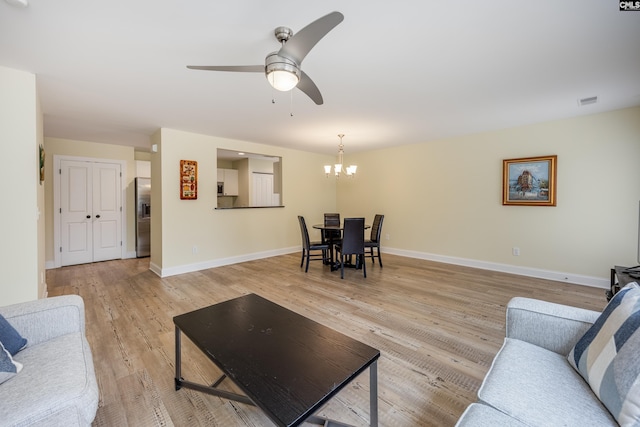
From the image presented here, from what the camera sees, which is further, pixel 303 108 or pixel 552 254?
pixel 552 254

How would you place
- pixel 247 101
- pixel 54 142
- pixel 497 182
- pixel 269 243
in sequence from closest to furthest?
pixel 247 101
pixel 497 182
pixel 54 142
pixel 269 243

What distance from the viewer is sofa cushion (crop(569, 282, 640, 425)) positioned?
84 cm

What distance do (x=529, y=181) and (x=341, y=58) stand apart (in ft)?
12.1

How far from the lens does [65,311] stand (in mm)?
1504

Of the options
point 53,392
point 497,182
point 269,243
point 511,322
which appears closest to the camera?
point 53,392

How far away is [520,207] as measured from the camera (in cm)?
423

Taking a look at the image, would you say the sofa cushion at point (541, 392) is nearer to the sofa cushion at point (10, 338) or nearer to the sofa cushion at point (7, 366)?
the sofa cushion at point (7, 366)

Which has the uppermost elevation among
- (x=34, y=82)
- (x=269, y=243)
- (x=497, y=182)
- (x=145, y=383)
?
(x=34, y=82)

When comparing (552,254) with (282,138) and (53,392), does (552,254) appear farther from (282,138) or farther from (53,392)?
(53,392)

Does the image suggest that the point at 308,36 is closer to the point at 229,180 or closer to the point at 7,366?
the point at 7,366

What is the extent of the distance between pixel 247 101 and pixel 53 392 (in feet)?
9.27

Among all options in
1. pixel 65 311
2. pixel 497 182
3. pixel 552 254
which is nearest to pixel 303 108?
pixel 65 311

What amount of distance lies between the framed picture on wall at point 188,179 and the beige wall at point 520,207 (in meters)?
3.67

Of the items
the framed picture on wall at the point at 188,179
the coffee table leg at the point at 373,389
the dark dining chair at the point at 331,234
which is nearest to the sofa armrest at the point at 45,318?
the coffee table leg at the point at 373,389
